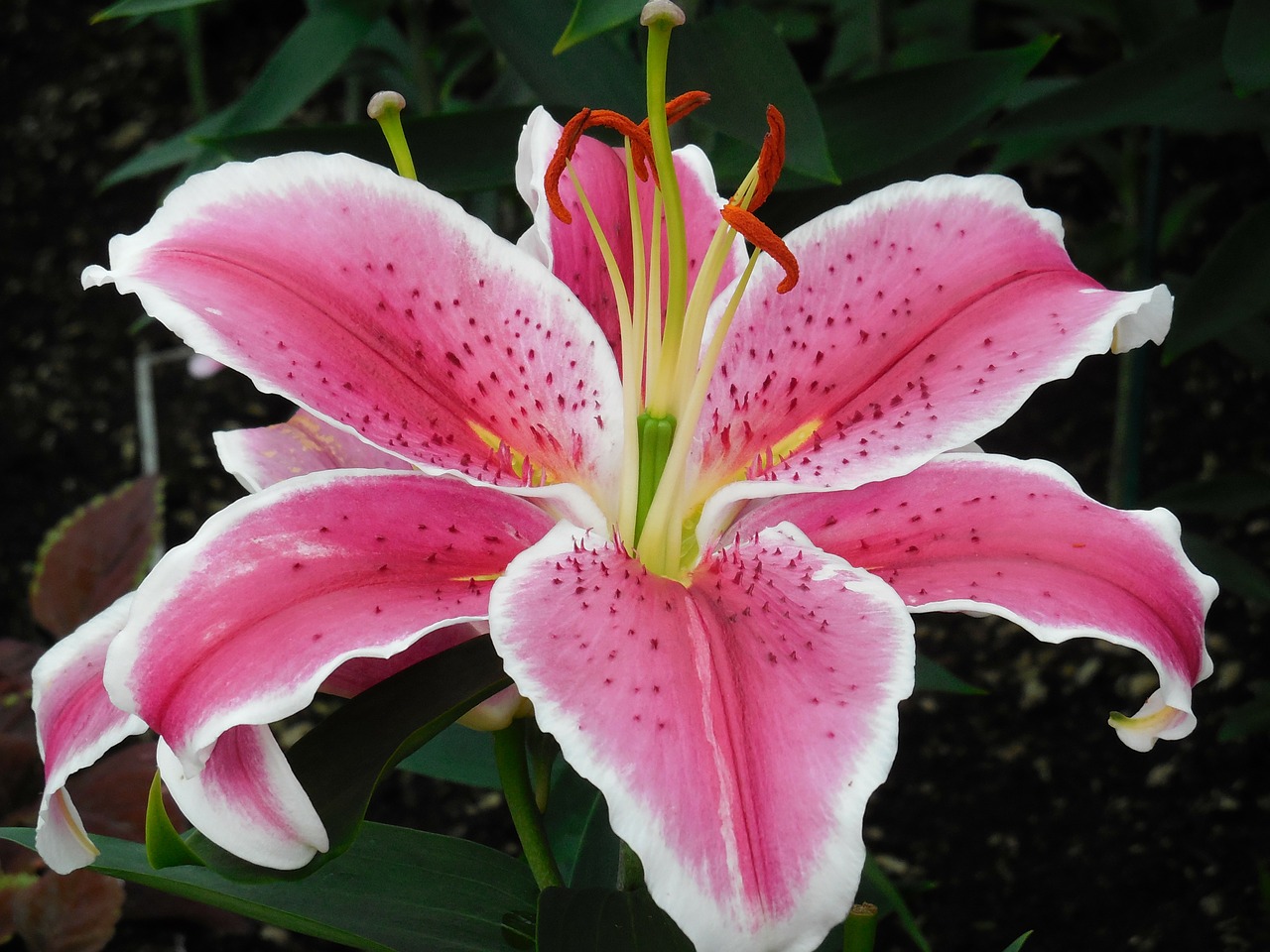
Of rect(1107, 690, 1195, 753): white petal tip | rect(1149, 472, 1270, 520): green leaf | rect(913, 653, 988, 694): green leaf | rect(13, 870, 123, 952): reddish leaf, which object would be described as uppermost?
rect(1107, 690, 1195, 753): white petal tip

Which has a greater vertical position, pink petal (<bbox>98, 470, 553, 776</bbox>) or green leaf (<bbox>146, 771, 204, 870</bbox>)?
pink petal (<bbox>98, 470, 553, 776</bbox>)

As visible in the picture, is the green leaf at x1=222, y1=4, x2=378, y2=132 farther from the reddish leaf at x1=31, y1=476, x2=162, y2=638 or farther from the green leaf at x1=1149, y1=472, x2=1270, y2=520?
the green leaf at x1=1149, y1=472, x2=1270, y2=520

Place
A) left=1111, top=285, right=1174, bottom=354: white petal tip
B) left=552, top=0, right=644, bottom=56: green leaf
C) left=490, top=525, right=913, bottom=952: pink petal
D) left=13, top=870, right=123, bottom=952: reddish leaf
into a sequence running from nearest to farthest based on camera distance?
left=490, top=525, right=913, bottom=952: pink petal < left=1111, top=285, right=1174, bottom=354: white petal tip < left=552, top=0, right=644, bottom=56: green leaf < left=13, top=870, right=123, bottom=952: reddish leaf

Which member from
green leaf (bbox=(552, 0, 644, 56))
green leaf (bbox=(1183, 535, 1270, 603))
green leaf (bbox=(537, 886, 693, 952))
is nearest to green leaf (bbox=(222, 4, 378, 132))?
green leaf (bbox=(552, 0, 644, 56))

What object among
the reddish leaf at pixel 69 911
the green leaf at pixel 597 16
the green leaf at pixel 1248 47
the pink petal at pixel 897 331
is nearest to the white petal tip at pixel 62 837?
the pink petal at pixel 897 331

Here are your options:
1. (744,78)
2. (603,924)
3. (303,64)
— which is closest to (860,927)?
(603,924)

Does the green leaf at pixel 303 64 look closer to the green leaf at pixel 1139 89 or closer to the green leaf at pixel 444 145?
the green leaf at pixel 444 145
